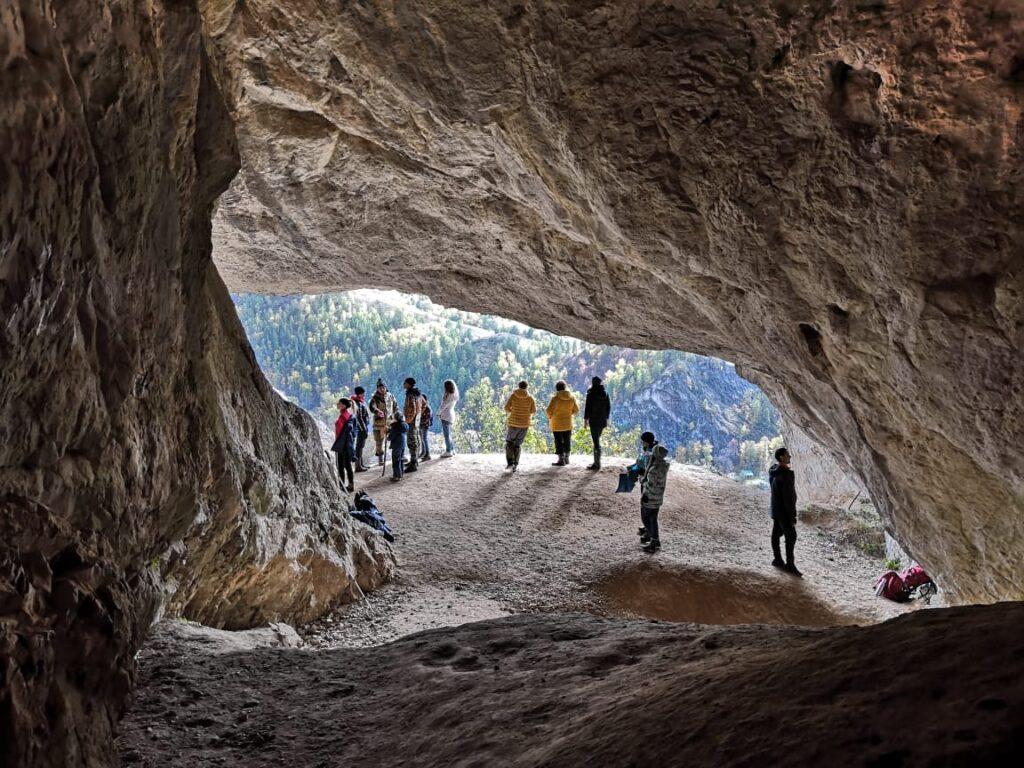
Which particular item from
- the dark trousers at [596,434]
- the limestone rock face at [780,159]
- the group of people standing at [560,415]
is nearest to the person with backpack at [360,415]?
the group of people standing at [560,415]

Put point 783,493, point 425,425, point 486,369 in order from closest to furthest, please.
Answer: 1. point 783,493
2. point 425,425
3. point 486,369

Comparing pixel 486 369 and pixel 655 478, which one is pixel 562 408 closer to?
pixel 655 478

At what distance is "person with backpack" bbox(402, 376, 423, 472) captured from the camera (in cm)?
1413

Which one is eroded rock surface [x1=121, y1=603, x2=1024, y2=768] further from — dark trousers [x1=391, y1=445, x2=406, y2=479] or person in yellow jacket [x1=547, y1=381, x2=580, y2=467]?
person in yellow jacket [x1=547, y1=381, x2=580, y2=467]

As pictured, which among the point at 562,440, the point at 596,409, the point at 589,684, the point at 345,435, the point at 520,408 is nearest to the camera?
the point at 589,684

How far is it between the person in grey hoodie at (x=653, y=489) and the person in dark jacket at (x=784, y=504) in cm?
153

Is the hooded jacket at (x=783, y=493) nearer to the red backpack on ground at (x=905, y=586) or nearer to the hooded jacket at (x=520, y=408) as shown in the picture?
the red backpack on ground at (x=905, y=586)

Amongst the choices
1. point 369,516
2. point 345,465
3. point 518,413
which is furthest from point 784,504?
point 345,465

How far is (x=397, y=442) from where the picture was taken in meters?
13.6

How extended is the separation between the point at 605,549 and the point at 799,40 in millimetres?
7684

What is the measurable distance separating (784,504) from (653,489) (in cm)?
190

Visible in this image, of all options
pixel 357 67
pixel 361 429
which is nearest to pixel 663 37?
pixel 357 67

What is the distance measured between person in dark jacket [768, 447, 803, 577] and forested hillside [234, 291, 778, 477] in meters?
40.5

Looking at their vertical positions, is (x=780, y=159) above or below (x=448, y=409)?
above
